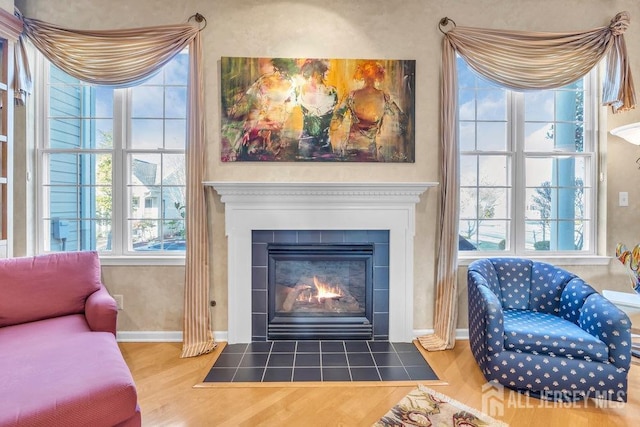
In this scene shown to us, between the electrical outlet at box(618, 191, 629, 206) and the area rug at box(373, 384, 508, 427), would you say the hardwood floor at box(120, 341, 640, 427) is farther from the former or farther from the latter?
the electrical outlet at box(618, 191, 629, 206)

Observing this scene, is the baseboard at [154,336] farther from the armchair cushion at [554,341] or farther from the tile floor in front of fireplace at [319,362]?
the armchair cushion at [554,341]

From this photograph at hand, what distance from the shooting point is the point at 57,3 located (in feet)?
8.55

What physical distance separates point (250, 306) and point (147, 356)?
2.89ft

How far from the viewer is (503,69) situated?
8.68 ft

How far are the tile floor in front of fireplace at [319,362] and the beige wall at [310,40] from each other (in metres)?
0.42

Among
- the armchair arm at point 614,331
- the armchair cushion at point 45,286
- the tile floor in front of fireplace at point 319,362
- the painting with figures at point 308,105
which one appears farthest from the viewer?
the painting with figures at point 308,105

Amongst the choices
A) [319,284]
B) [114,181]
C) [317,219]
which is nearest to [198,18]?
[114,181]

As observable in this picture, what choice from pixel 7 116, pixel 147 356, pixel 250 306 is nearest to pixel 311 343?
pixel 250 306

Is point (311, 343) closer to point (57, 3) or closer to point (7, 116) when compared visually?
point (7, 116)

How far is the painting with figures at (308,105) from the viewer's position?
2.64 meters

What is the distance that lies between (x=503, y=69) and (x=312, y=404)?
3038 millimetres

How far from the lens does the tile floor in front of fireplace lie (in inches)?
84.5

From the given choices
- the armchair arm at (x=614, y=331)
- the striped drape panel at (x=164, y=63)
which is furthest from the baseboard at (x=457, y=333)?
the striped drape panel at (x=164, y=63)

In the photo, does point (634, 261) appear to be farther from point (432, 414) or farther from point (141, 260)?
point (141, 260)
